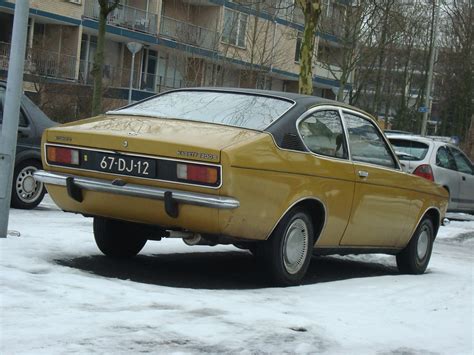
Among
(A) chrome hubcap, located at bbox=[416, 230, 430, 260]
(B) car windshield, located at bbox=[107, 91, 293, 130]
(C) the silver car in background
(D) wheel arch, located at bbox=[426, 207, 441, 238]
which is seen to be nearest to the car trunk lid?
(B) car windshield, located at bbox=[107, 91, 293, 130]

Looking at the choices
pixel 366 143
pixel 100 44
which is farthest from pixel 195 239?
pixel 100 44

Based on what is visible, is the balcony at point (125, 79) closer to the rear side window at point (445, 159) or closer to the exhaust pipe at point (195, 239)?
the rear side window at point (445, 159)

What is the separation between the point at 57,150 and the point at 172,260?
1.75 m

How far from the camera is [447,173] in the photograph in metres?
15.4

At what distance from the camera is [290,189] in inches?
237

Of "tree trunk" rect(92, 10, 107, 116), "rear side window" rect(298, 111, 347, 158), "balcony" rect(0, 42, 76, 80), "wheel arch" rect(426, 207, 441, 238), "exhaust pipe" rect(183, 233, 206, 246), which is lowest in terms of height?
"exhaust pipe" rect(183, 233, 206, 246)

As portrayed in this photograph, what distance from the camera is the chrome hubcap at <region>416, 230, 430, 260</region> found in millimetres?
8312

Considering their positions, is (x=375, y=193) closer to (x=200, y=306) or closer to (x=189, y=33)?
(x=200, y=306)

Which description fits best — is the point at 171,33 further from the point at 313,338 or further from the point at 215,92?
the point at 313,338

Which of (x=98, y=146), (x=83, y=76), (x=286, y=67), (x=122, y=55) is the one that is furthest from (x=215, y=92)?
(x=286, y=67)

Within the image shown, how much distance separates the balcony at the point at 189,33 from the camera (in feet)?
115

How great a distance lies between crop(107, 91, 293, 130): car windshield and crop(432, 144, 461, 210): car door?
898cm

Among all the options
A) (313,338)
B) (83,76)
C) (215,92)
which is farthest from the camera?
(83,76)

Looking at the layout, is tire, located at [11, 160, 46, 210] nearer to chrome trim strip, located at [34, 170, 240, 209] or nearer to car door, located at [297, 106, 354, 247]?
chrome trim strip, located at [34, 170, 240, 209]
